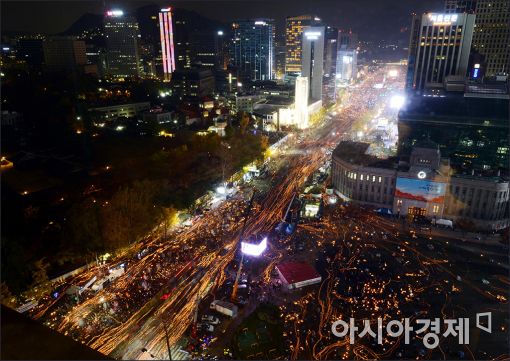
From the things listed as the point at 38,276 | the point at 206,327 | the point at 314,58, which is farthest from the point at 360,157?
the point at 314,58

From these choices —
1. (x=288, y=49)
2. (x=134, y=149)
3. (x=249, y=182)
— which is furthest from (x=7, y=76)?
(x=288, y=49)

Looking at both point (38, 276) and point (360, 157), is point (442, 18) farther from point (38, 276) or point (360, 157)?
point (38, 276)

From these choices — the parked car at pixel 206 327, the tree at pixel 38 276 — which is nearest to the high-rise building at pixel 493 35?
the parked car at pixel 206 327

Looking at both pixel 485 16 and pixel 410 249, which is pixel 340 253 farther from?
pixel 485 16

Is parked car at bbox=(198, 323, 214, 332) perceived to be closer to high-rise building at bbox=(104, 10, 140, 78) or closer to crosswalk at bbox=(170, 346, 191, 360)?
crosswalk at bbox=(170, 346, 191, 360)

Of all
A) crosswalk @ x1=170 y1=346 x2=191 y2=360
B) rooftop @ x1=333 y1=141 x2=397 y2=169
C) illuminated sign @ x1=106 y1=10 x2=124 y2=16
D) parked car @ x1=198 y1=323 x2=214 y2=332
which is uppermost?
illuminated sign @ x1=106 y1=10 x2=124 y2=16

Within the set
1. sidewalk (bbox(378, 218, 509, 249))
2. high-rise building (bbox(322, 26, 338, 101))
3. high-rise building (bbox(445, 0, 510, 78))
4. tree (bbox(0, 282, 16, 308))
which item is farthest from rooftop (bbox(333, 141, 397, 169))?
high-rise building (bbox(322, 26, 338, 101))
